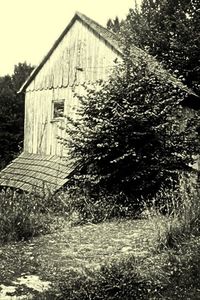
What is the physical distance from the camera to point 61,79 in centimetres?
1505

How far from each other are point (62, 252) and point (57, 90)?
958cm

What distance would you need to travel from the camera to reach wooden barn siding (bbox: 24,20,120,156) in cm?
1387

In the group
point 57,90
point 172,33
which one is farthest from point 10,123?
point 172,33

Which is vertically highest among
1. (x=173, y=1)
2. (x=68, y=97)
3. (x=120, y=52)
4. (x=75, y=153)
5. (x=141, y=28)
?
(x=173, y=1)

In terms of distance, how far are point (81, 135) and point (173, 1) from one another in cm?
1604

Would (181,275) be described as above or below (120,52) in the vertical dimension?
below

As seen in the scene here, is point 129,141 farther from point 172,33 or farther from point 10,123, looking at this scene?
point 10,123

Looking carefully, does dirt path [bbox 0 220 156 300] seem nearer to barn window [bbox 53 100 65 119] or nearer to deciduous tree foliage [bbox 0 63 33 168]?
barn window [bbox 53 100 65 119]

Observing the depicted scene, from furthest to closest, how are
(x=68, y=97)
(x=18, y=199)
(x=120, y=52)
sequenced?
(x=68, y=97)
(x=120, y=52)
(x=18, y=199)

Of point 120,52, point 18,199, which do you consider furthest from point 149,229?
point 120,52

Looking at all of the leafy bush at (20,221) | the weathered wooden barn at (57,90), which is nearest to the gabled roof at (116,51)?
the weathered wooden barn at (57,90)

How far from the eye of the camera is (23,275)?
532cm

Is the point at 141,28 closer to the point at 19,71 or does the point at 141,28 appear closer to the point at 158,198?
the point at 19,71

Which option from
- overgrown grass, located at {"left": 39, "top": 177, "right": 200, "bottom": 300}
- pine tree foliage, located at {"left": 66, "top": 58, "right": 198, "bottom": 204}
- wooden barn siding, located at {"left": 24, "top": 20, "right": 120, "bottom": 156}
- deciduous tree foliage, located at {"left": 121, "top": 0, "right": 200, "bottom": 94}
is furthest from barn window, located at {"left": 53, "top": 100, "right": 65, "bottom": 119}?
overgrown grass, located at {"left": 39, "top": 177, "right": 200, "bottom": 300}
